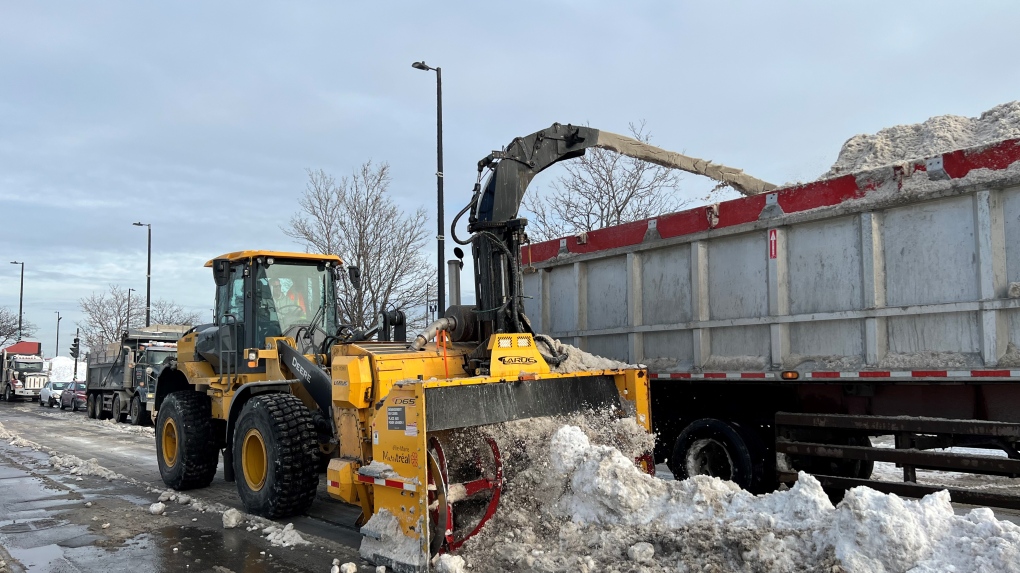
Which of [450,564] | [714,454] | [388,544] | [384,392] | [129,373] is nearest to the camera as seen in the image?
[450,564]

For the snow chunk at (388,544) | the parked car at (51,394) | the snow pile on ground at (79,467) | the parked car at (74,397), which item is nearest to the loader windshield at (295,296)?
the snow chunk at (388,544)

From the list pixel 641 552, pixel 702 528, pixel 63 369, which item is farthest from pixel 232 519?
pixel 63 369

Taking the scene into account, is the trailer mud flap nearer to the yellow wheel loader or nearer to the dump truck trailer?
the yellow wheel loader

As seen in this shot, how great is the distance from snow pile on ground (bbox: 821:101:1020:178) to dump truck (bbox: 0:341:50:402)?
1643 inches

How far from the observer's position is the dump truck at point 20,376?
3741 centimetres

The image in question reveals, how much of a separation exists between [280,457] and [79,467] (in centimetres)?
622

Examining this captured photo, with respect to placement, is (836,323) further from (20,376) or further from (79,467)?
(20,376)

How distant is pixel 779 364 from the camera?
21.9 ft

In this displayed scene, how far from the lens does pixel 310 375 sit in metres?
7.53

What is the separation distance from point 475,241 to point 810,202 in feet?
10.4

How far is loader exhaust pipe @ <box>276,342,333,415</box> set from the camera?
286 inches

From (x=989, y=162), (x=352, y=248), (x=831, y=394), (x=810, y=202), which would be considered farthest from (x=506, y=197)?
(x=352, y=248)

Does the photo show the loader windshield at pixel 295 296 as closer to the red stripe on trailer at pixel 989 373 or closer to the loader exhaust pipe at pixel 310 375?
the loader exhaust pipe at pixel 310 375

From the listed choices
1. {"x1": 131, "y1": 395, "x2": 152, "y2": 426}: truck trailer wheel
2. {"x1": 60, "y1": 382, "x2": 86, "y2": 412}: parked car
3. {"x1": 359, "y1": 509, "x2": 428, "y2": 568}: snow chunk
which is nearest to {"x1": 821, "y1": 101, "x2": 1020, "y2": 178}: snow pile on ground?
{"x1": 359, "y1": 509, "x2": 428, "y2": 568}: snow chunk
